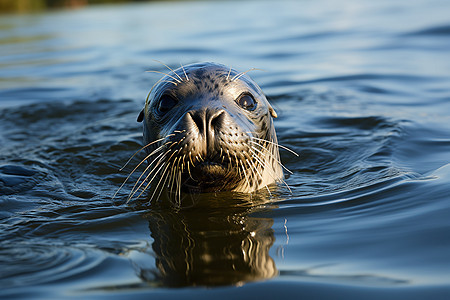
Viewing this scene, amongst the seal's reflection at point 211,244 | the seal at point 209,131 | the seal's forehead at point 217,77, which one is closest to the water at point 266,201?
the seal's reflection at point 211,244

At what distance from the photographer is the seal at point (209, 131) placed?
2803mm

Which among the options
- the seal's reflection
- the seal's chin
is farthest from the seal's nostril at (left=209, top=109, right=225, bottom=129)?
the seal's reflection

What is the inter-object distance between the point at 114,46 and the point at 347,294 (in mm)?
10878

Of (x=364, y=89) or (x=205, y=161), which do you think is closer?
(x=205, y=161)

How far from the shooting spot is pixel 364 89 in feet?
21.0

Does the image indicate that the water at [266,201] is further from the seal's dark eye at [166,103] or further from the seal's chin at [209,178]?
the seal's dark eye at [166,103]

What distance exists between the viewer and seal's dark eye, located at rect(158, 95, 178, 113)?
327 centimetres

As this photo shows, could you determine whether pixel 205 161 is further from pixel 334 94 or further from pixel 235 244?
pixel 334 94

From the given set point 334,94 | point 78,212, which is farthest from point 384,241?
point 334,94

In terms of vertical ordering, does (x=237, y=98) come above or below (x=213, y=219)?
above

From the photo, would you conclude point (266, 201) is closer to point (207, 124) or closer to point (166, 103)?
point (207, 124)

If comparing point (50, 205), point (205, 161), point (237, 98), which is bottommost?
point (50, 205)

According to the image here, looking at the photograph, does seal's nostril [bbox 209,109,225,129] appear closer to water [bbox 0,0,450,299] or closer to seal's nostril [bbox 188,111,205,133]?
seal's nostril [bbox 188,111,205,133]

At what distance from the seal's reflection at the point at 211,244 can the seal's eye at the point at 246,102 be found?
1.68 ft
